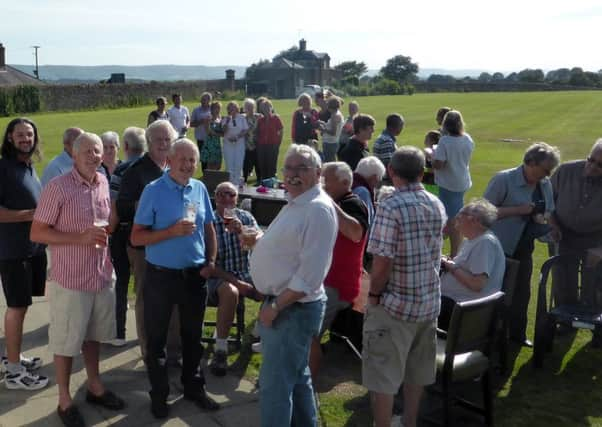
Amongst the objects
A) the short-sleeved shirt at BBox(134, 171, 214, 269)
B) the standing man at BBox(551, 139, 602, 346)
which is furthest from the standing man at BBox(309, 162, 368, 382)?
the standing man at BBox(551, 139, 602, 346)

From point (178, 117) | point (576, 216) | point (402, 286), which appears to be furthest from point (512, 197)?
point (178, 117)

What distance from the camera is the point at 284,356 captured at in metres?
3.54

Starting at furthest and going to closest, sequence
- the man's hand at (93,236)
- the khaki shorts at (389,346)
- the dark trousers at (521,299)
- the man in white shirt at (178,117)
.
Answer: the man in white shirt at (178,117) < the dark trousers at (521,299) < the man's hand at (93,236) < the khaki shorts at (389,346)

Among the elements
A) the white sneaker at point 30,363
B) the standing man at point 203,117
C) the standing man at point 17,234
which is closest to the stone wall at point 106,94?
the standing man at point 203,117

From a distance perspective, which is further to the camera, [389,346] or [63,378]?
[63,378]

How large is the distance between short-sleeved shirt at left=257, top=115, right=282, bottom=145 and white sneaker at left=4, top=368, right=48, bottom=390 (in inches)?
341

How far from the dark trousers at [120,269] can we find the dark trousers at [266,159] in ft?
24.7

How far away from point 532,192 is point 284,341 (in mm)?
3034

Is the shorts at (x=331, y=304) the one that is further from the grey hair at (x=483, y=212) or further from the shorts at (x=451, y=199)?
the shorts at (x=451, y=199)

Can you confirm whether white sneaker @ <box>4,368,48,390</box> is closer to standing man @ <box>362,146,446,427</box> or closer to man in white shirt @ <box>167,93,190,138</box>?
standing man @ <box>362,146,446,427</box>

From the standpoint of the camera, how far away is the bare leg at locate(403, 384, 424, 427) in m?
4.11

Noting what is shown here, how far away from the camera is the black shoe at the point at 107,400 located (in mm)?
4504

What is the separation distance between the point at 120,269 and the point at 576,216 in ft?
13.4

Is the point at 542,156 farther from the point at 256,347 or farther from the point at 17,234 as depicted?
the point at 17,234
